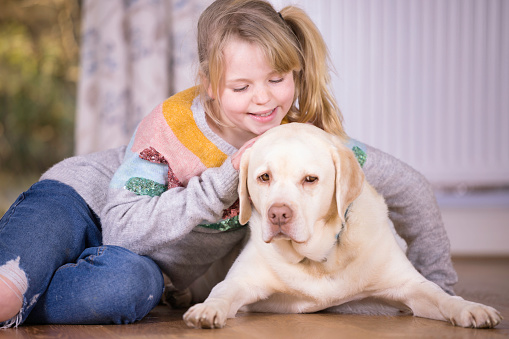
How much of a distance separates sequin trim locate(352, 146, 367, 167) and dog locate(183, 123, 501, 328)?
18cm

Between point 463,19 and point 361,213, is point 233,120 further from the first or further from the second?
point 463,19

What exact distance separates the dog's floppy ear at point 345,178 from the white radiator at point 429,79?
91.5 inches

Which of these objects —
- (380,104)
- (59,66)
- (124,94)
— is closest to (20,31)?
(59,66)

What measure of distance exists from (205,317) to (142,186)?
0.53 m

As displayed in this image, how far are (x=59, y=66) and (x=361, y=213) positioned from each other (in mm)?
3506

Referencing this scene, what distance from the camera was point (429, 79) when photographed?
12.6ft

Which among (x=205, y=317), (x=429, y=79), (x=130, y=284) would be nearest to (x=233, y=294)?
(x=205, y=317)

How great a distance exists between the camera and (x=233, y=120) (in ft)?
6.29

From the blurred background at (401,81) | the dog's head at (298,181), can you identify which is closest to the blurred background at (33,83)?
the blurred background at (401,81)

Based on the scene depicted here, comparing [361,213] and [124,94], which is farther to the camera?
[124,94]

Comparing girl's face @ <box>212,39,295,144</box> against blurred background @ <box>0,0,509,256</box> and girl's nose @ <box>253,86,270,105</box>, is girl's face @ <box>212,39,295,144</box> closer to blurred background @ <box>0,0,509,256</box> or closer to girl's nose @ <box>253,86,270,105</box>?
girl's nose @ <box>253,86,270,105</box>

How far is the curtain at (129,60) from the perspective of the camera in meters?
3.70

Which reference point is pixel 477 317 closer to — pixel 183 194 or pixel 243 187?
pixel 243 187

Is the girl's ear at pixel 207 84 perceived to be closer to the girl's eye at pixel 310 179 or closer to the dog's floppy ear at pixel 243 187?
the dog's floppy ear at pixel 243 187
